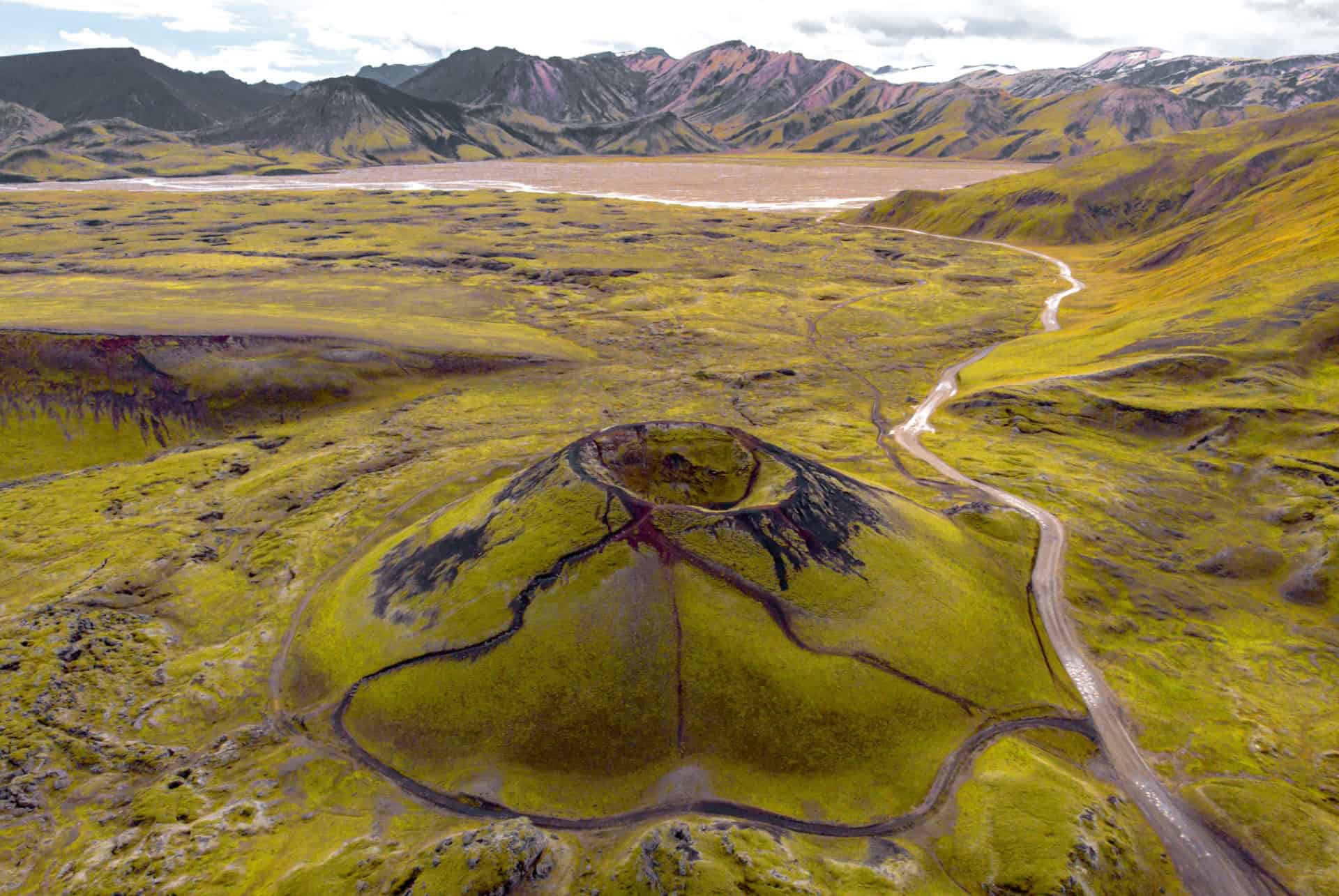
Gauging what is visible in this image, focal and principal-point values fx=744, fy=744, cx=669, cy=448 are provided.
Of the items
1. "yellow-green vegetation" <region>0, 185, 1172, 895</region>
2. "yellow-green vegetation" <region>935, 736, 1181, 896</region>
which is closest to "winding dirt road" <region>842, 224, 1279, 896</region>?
"yellow-green vegetation" <region>935, 736, 1181, 896</region>

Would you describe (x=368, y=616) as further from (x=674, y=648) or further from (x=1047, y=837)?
(x=1047, y=837)

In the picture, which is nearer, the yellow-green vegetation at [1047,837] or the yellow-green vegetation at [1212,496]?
the yellow-green vegetation at [1047,837]

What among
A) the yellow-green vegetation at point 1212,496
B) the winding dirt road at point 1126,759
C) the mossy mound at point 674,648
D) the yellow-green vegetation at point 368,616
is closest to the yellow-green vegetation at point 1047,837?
the yellow-green vegetation at point 368,616

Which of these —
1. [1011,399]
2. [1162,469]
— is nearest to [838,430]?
[1011,399]

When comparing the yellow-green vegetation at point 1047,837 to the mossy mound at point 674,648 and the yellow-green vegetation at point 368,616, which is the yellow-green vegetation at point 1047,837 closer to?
the yellow-green vegetation at point 368,616

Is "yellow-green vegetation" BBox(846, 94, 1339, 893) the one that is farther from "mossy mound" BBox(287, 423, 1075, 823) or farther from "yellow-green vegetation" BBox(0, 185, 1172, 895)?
"mossy mound" BBox(287, 423, 1075, 823)
